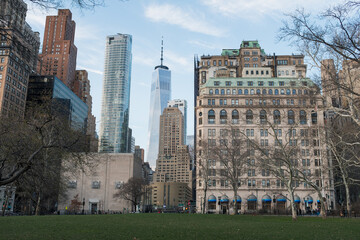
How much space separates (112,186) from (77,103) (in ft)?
265

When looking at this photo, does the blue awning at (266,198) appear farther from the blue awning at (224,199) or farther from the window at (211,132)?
the window at (211,132)

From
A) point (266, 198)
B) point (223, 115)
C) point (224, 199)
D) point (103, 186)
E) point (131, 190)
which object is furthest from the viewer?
point (223, 115)

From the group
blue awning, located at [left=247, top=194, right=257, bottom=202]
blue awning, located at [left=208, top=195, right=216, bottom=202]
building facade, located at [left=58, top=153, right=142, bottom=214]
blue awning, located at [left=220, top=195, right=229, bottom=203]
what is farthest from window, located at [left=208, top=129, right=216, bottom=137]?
building facade, located at [left=58, top=153, right=142, bottom=214]

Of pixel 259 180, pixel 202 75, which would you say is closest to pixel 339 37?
pixel 259 180

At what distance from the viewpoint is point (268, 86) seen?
102125 mm

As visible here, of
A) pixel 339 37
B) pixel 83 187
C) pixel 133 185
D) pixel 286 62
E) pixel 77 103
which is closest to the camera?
pixel 339 37

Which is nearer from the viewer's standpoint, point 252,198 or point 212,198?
point 252,198

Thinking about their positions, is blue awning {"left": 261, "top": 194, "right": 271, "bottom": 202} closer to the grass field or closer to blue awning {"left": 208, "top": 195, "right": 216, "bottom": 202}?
blue awning {"left": 208, "top": 195, "right": 216, "bottom": 202}

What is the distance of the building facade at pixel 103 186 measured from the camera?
9844cm

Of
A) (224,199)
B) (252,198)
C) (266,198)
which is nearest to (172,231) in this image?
(224,199)

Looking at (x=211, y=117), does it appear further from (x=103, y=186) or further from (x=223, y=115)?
(x=103, y=186)

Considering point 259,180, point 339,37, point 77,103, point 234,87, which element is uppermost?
point 77,103

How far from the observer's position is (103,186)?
10094 cm

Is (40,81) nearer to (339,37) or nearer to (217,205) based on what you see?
(217,205)
